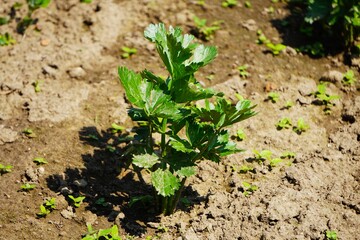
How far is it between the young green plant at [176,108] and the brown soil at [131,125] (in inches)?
20.6

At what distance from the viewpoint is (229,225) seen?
126 inches

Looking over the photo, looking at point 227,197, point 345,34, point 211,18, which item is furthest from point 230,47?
point 227,197

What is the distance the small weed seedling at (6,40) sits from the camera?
187 inches

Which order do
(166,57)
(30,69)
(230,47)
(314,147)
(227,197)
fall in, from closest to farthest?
(166,57)
(227,197)
(314,147)
(30,69)
(230,47)

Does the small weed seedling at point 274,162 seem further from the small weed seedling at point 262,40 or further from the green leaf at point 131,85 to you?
the small weed seedling at point 262,40

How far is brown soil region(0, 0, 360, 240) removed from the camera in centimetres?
322

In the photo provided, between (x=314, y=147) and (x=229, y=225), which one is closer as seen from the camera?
(x=229, y=225)

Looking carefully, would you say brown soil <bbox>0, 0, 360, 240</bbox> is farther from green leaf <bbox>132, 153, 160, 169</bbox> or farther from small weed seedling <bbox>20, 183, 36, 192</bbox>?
green leaf <bbox>132, 153, 160, 169</bbox>

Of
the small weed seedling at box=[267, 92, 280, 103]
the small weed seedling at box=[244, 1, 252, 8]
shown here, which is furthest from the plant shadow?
the small weed seedling at box=[244, 1, 252, 8]

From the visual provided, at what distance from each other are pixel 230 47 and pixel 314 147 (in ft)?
4.88

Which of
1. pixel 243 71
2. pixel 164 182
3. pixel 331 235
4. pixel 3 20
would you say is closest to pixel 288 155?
pixel 331 235

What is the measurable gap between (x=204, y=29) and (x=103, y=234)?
102 inches

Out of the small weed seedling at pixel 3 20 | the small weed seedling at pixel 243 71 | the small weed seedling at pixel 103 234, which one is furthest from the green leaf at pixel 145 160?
the small weed seedling at pixel 3 20

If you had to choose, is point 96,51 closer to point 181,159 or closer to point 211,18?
point 211,18
